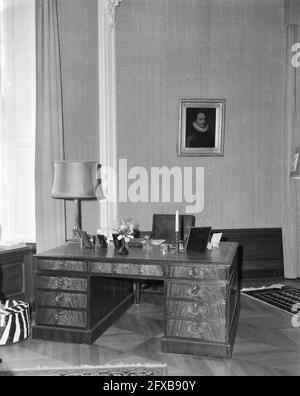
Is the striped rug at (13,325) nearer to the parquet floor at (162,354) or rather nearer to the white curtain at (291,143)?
the parquet floor at (162,354)

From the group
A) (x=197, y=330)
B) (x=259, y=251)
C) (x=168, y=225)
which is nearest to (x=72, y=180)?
(x=168, y=225)

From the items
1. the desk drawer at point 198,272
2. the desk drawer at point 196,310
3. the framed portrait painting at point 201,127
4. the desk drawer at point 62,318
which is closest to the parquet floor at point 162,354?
the desk drawer at point 62,318

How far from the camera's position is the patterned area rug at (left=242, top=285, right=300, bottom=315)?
532 centimetres

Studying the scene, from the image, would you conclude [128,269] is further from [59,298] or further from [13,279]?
[13,279]

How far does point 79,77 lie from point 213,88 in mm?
1948

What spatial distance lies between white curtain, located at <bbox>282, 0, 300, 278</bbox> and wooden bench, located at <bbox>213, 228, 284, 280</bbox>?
14 cm

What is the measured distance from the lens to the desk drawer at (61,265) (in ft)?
13.4

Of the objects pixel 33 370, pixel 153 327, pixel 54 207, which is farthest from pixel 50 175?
pixel 33 370

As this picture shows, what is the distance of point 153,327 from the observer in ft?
15.3

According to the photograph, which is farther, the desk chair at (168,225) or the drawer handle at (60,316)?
the desk chair at (168,225)

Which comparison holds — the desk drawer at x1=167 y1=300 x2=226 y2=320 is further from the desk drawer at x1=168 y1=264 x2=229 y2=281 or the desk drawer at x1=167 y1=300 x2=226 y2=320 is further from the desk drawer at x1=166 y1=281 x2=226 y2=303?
the desk drawer at x1=168 y1=264 x2=229 y2=281

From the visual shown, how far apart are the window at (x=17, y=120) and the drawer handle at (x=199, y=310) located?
264cm

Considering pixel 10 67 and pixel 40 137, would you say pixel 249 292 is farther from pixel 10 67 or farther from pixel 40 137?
pixel 10 67

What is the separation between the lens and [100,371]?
3.53m
